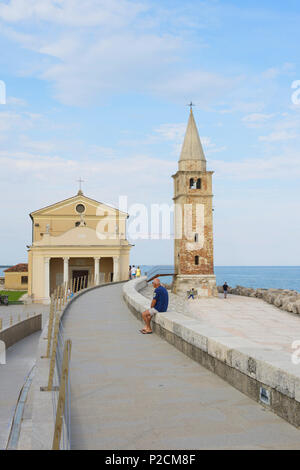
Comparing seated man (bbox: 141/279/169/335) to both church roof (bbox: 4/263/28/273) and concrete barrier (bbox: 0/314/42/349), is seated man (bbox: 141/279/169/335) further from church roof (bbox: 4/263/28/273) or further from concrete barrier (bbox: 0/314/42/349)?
church roof (bbox: 4/263/28/273)

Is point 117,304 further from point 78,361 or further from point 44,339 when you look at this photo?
point 78,361

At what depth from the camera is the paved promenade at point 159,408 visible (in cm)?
331

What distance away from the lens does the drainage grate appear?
3.97 metres

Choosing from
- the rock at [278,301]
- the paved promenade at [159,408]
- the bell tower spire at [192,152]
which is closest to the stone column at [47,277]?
the bell tower spire at [192,152]

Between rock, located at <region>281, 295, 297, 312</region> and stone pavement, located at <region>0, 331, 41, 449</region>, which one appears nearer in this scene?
stone pavement, located at <region>0, 331, 41, 449</region>

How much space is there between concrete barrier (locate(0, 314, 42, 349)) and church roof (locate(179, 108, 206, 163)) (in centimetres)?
2415

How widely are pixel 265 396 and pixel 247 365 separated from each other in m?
0.39

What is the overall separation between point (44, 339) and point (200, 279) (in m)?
33.1

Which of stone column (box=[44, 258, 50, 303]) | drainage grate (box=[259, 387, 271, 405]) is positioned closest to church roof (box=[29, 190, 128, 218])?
stone column (box=[44, 258, 50, 303])

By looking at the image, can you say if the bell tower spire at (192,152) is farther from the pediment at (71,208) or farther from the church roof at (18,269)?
the church roof at (18,269)

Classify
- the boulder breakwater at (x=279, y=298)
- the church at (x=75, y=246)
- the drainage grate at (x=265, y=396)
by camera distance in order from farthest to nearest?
the church at (x=75, y=246)
the boulder breakwater at (x=279, y=298)
the drainage grate at (x=265, y=396)

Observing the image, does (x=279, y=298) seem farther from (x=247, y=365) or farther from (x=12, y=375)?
(x=247, y=365)

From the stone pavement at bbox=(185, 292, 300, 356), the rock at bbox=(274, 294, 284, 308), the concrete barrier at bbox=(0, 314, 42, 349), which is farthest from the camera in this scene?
the rock at bbox=(274, 294, 284, 308)

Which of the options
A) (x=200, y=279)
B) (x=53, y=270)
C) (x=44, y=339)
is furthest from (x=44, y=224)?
(x=44, y=339)
